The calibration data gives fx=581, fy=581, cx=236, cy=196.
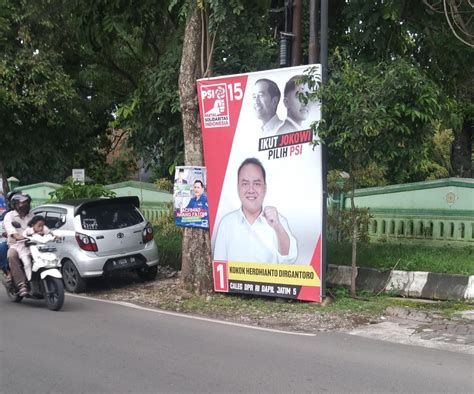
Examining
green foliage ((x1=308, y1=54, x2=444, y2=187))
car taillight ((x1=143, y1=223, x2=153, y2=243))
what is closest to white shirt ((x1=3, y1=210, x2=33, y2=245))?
car taillight ((x1=143, y1=223, x2=153, y2=243))

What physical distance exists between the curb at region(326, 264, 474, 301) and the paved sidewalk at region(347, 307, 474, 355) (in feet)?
2.43

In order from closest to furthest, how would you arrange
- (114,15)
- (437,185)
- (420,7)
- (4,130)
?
(420,7) < (437,185) < (114,15) < (4,130)

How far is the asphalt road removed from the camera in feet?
17.0

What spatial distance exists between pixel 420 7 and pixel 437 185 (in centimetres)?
322

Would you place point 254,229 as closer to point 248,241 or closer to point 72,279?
point 248,241

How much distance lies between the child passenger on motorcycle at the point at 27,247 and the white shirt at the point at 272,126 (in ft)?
12.1

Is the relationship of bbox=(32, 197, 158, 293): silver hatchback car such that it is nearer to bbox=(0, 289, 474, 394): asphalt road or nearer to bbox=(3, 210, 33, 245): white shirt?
bbox=(3, 210, 33, 245): white shirt

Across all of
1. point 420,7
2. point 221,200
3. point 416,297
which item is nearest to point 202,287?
point 221,200

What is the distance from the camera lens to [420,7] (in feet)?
32.6

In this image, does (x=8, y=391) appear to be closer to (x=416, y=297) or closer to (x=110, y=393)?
(x=110, y=393)

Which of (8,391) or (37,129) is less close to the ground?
(37,129)

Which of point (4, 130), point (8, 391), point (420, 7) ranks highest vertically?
point (420, 7)

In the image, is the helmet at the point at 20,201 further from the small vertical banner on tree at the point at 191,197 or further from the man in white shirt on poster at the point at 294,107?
the man in white shirt on poster at the point at 294,107

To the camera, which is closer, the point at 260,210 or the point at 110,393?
the point at 110,393
